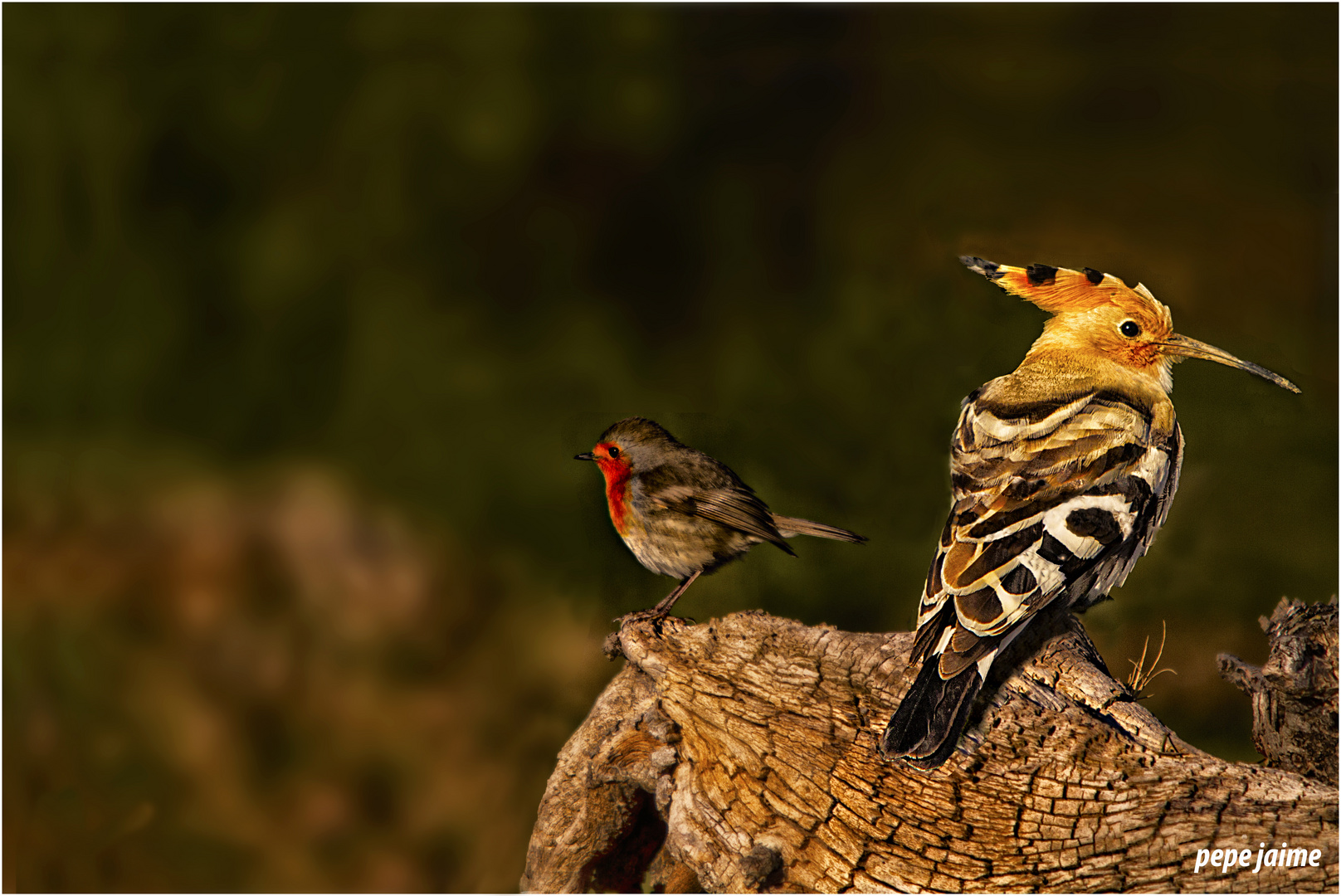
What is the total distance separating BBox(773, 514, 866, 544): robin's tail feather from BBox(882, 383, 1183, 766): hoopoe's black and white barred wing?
29 cm

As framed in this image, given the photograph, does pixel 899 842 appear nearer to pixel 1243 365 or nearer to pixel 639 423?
pixel 639 423

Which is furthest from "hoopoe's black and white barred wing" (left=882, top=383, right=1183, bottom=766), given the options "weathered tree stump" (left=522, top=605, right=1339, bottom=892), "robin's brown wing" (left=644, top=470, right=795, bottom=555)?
"robin's brown wing" (left=644, top=470, right=795, bottom=555)

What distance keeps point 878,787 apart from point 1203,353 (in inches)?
37.5

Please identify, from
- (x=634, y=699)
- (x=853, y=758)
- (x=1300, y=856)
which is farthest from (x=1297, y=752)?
(x=634, y=699)

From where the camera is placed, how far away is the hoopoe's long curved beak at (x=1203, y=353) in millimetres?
1712

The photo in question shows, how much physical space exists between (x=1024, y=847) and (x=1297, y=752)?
1.44ft

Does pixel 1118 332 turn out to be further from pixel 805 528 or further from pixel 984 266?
pixel 805 528

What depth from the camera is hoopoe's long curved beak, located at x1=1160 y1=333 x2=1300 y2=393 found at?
67.4 inches

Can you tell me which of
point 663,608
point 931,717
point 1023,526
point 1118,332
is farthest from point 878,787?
point 1118,332

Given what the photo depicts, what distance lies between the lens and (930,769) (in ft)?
4.69

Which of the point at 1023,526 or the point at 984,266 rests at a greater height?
the point at 984,266

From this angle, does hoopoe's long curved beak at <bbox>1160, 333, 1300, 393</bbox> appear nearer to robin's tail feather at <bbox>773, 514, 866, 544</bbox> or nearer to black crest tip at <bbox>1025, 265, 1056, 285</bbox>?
black crest tip at <bbox>1025, 265, 1056, 285</bbox>

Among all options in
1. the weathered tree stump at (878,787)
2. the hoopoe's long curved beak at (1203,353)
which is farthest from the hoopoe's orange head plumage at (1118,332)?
the weathered tree stump at (878,787)

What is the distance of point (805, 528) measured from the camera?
1885 mm
